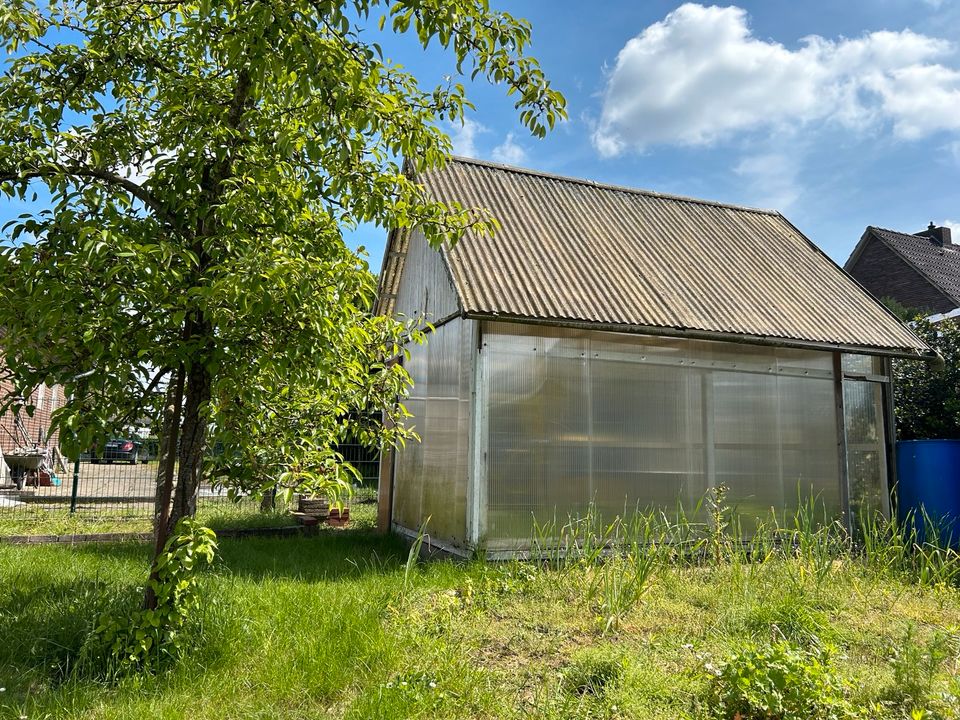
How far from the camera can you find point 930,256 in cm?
2234

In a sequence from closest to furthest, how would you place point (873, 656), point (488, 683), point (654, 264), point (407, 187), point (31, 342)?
point (31, 342)
point (488, 683)
point (407, 187)
point (873, 656)
point (654, 264)

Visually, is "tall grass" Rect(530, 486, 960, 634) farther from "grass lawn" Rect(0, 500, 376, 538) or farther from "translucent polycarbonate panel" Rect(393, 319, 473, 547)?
"grass lawn" Rect(0, 500, 376, 538)

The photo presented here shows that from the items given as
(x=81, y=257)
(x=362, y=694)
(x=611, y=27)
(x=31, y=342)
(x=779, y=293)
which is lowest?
(x=362, y=694)

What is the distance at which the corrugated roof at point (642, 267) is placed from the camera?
7762mm

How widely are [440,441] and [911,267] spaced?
19.3 meters

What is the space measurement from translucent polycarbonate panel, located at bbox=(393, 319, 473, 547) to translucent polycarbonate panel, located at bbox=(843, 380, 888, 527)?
17.6ft

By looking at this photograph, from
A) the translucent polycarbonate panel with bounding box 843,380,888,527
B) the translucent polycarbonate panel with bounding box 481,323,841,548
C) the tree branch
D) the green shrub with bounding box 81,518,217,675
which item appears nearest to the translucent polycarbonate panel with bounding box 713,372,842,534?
the translucent polycarbonate panel with bounding box 481,323,841,548

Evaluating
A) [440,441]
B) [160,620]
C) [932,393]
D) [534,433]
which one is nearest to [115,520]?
[440,441]

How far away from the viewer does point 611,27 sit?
300 inches

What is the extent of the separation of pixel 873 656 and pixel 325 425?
156 inches

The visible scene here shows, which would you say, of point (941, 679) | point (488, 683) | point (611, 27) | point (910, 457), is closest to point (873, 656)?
point (941, 679)

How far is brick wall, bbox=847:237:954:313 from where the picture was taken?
786 inches

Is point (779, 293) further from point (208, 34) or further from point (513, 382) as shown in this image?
point (208, 34)

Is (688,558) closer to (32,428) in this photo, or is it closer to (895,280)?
(895,280)
